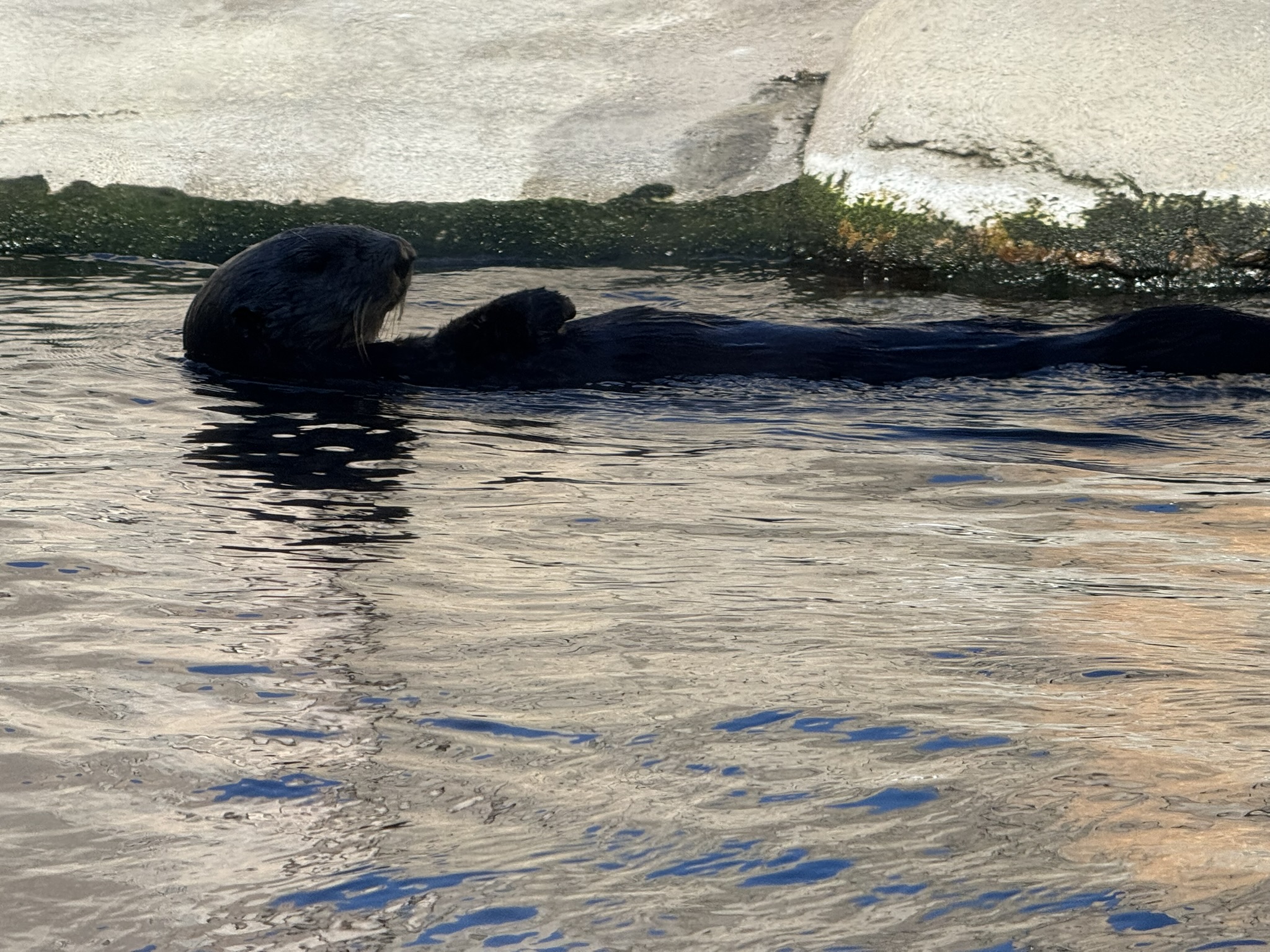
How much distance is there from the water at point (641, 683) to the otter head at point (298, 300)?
58 centimetres

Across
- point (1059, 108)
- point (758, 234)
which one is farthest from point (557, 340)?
point (1059, 108)

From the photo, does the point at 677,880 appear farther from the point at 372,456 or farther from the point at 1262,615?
the point at 372,456

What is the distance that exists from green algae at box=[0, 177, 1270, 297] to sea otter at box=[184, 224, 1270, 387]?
1.67m

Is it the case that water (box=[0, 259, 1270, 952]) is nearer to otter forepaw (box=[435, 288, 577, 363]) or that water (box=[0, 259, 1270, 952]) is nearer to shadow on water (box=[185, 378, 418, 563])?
shadow on water (box=[185, 378, 418, 563])

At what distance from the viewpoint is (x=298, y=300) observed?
4.39m

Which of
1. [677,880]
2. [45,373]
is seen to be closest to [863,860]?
[677,880]

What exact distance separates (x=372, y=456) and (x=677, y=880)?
7.57 ft

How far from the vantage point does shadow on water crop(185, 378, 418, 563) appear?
2926 mm

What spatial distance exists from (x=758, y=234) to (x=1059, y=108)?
1.30 metres

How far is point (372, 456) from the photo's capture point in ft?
11.9

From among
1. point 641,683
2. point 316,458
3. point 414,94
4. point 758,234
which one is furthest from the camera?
point 414,94

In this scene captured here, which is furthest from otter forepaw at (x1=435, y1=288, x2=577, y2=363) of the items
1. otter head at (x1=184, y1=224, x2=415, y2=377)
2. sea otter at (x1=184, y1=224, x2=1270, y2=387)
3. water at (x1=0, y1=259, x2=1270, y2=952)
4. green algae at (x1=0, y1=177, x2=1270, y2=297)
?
green algae at (x1=0, y1=177, x2=1270, y2=297)

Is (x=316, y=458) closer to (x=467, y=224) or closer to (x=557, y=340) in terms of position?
(x=557, y=340)

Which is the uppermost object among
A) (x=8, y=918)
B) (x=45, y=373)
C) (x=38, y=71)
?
(x=38, y=71)
